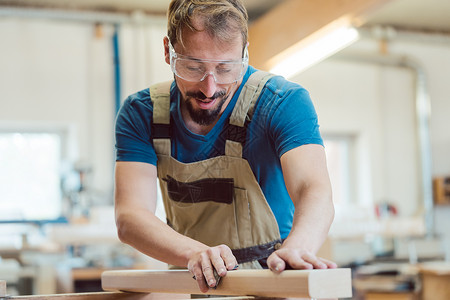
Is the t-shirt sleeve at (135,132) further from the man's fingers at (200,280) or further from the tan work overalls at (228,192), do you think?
the man's fingers at (200,280)

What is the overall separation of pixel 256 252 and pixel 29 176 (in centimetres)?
600

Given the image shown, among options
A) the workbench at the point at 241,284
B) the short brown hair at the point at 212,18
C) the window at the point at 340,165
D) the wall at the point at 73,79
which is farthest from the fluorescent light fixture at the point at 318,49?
the workbench at the point at 241,284

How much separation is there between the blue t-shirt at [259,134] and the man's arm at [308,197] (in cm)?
5

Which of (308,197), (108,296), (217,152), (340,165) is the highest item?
(340,165)

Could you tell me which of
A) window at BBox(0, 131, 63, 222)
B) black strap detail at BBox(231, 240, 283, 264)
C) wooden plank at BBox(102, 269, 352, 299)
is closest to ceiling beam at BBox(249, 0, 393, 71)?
window at BBox(0, 131, 63, 222)

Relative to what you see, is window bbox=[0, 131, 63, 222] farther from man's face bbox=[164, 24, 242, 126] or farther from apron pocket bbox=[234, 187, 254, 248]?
man's face bbox=[164, 24, 242, 126]

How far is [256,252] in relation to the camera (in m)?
1.80

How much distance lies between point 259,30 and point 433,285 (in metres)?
3.13

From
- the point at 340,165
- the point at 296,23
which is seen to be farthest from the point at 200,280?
the point at 340,165

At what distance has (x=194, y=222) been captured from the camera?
6.15 feet

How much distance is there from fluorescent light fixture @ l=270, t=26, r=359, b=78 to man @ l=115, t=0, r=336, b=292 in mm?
3595

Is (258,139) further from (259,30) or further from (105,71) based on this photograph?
(105,71)

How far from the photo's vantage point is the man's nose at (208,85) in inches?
62.9

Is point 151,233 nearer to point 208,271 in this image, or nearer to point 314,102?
point 208,271
